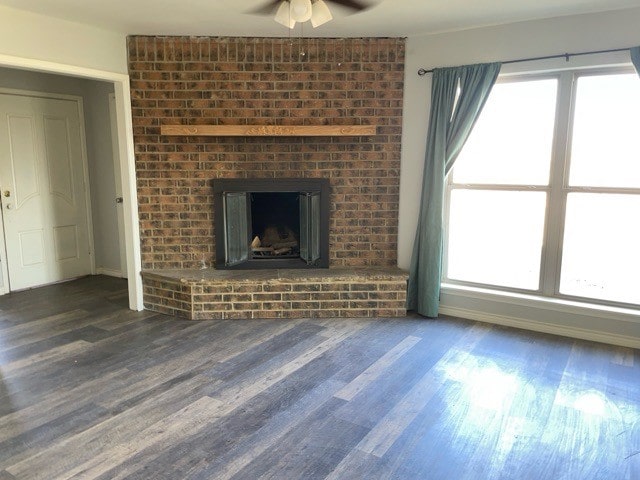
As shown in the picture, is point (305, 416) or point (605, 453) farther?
point (305, 416)

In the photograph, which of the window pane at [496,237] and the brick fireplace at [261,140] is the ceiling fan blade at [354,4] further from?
the window pane at [496,237]

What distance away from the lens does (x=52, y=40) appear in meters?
3.33

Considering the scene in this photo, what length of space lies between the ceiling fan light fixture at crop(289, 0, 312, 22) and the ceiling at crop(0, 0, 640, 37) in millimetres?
405

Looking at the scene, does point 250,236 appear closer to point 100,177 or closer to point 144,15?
point 144,15

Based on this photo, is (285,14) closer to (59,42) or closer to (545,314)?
(59,42)

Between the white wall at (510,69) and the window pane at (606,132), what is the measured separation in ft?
0.67

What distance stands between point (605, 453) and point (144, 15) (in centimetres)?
392

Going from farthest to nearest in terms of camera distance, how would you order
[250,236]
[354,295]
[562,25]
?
[250,236]
[354,295]
[562,25]

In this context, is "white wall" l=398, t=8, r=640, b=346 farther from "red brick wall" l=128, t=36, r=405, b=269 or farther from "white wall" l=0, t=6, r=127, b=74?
"white wall" l=0, t=6, r=127, b=74

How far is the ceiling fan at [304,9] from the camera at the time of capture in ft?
8.77

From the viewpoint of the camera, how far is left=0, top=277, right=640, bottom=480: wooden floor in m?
2.06

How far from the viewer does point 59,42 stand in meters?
3.37

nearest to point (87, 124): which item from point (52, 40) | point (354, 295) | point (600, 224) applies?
point (52, 40)

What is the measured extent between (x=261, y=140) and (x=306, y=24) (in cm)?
103
